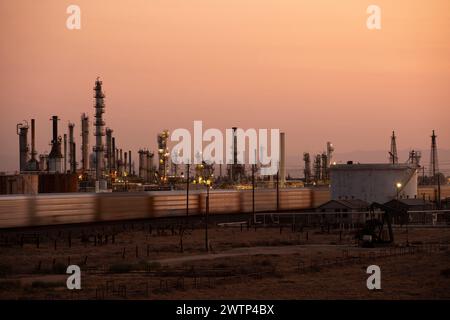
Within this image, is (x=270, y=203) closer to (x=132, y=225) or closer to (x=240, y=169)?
(x=132, y=225)

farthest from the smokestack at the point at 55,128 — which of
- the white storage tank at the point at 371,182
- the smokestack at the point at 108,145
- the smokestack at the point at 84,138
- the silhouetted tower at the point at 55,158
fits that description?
the white storage tank at the point at 371,182

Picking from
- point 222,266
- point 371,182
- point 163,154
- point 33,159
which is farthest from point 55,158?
point 222,266

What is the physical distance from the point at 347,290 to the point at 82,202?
88.9ft

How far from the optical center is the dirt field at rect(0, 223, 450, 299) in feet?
80.1

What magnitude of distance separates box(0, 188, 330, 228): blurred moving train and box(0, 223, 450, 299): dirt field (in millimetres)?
1169

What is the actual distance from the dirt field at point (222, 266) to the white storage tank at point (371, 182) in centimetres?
1859

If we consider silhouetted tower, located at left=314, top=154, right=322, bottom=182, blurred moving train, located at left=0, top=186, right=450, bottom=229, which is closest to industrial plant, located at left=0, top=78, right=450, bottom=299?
blurred moving train, located at left=0, top=186, right=450, bottom=229

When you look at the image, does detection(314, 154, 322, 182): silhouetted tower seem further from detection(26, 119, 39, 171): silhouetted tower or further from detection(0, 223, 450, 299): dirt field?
detection(0, 223, 450, 299): dirt field

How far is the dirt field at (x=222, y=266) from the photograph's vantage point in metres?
24.4

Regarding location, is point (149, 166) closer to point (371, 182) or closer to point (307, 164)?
point (307, 164)

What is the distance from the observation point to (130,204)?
177 ft

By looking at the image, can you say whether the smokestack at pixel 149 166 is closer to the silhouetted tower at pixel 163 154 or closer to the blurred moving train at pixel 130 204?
the silhouetted tower at pixel 163 154

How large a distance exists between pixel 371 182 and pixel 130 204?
74.5 feet
